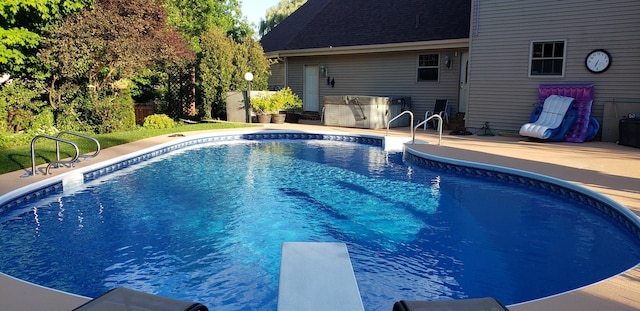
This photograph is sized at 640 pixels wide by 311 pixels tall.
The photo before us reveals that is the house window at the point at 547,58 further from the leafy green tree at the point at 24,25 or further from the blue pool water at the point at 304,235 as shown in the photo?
the leafy green tree at the point at 24,25

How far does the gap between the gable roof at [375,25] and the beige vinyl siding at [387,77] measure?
605mm

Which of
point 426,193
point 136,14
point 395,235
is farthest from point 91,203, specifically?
point 136,14

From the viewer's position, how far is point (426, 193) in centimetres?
726

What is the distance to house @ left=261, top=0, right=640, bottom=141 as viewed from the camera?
10.6 meters

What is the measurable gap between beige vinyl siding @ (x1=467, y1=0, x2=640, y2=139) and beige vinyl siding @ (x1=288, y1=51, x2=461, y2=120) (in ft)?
5.72

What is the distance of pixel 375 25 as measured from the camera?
16.5m

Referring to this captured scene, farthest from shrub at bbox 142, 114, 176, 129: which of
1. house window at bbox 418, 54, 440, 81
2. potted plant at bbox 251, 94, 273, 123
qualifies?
house window at bbox 418, 54, 440, 81

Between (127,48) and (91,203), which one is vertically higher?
(127,48)

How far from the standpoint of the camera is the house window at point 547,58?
11.4 meters

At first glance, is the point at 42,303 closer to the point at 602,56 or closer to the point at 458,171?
the point at 458,171

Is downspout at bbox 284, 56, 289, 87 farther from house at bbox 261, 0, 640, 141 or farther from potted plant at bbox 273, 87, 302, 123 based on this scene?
potted plant at bbox 273, 87, 302, 123

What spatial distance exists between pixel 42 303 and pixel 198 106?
13838 mm

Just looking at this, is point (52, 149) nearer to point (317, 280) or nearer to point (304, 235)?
point (304, 235)

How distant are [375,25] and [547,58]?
6.62m
